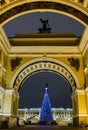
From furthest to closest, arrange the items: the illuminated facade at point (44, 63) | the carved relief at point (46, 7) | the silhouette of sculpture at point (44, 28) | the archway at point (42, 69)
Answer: the silhouette of sculpture at point (44, 28) < the archway at point (42, 69) < the illuminated facade at point (44, 63) < the carved relief at point (46, 7)

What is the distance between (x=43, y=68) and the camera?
2870 cm

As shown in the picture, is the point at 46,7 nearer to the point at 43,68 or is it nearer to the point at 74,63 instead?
the point at 74,63

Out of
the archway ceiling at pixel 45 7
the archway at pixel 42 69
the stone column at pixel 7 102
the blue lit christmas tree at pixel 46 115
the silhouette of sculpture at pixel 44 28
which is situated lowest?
the blue lit christmas tree at pixel 46 115

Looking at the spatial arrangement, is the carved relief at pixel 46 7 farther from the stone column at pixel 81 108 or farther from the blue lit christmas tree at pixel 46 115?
the blue lit christmas tree at pixel 46 115

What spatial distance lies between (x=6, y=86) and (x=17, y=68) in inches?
90.5

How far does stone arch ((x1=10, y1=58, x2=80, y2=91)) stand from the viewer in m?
25.5

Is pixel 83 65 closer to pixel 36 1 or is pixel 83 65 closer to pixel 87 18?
pixel 87 18

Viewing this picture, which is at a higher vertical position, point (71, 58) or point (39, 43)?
point (39, 43)

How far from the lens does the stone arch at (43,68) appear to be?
83.6ft

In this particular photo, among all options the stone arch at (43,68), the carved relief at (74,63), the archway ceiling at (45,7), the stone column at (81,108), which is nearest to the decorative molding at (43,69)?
the stone arch at (43,68)

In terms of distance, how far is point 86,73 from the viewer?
80.5 ft

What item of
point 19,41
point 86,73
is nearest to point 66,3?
point 86,73

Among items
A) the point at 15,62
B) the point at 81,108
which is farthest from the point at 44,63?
the point at 81,108

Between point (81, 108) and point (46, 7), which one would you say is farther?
point (81, 108)
